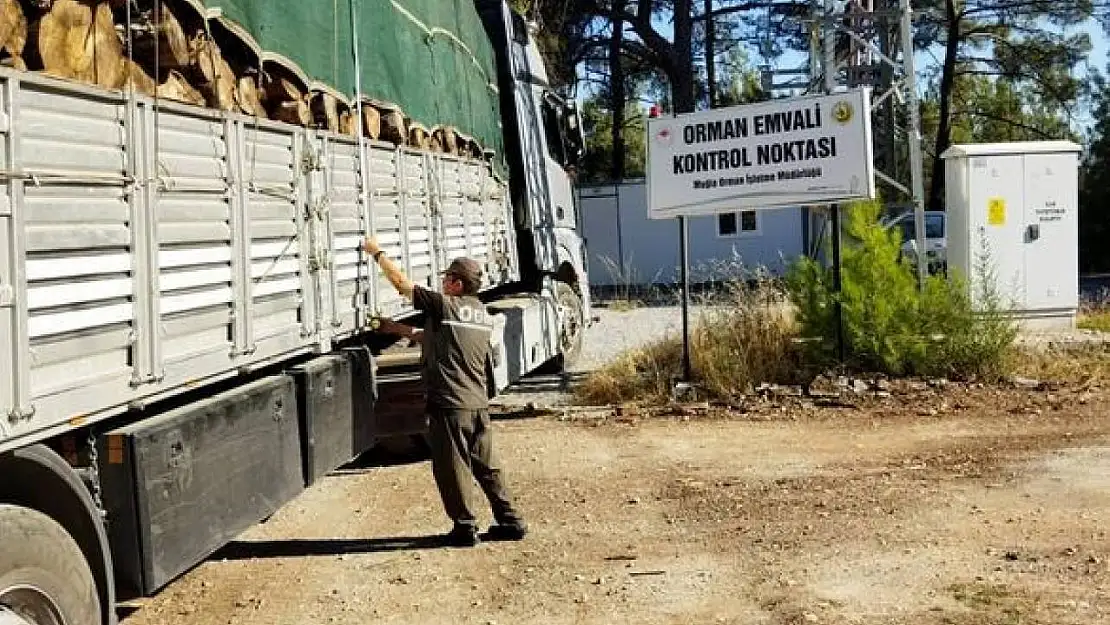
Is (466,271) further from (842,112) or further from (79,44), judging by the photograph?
(842,112)

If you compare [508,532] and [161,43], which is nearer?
[161,43]

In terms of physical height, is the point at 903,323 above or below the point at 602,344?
above

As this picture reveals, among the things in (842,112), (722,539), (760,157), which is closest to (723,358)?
(760,157)

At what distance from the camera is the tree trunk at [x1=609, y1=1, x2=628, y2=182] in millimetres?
37531

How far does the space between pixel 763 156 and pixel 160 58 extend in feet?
27.2

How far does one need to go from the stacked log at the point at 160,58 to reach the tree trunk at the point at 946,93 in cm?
3082

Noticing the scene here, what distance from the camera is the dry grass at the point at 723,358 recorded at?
12250 mm

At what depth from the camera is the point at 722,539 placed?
23.6 feet

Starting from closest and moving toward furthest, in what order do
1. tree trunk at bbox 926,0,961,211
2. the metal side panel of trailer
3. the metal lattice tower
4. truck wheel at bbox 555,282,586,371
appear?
the metal side panel of trailer
truck wheel at bbox 555,282,586,371
the metal lattice tower
tree trunk at bbox 926,0,961,211

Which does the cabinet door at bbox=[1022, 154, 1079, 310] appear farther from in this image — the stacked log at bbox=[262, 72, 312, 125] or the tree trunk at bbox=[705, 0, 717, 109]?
the tree trunk at bbox=[705, 0, 717, 109]

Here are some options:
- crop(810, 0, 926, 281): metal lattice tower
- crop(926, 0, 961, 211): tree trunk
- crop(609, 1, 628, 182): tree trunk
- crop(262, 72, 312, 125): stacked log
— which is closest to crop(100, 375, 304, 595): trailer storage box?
crop(262, 72, 312, 125): stacked log

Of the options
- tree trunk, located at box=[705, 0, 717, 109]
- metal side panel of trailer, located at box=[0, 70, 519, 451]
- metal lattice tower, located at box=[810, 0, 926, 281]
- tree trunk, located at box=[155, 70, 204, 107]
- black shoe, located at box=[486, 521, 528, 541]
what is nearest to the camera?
metal side panel of trailer, located at box=[0, 70, 519, 451]

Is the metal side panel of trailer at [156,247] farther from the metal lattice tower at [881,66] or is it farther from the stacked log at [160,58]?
the metal lattice tower at [881,66]

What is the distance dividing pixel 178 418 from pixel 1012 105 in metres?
→ 40.3
